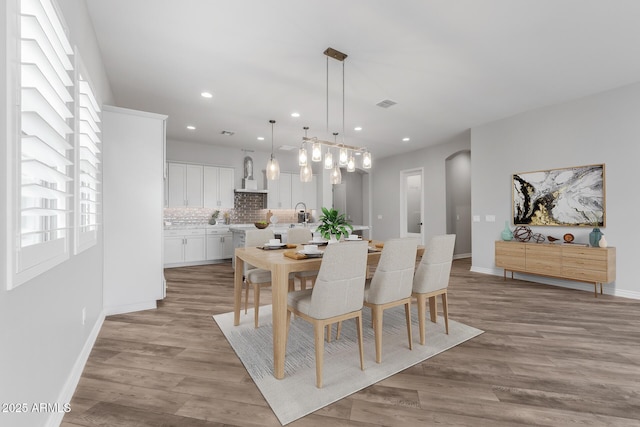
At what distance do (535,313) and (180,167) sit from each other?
6.55 m

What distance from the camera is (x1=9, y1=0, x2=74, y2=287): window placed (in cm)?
117

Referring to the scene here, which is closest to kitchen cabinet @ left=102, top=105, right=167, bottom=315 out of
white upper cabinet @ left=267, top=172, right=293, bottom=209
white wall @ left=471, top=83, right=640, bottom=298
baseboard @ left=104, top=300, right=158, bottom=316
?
baseboard @ left=104, top=300, right=158, bottom=316

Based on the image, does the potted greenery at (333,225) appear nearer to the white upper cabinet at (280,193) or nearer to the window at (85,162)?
the window at (85,162)

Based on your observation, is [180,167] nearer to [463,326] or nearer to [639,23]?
[463,326]

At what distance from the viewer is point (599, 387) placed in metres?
1.90

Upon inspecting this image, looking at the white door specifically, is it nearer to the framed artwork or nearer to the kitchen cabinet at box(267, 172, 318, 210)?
the kitchen cabinet at box(267, 172, 318, 210)

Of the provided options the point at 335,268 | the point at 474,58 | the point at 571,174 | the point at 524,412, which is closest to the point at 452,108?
the point at 474,58

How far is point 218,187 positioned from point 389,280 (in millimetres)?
5399

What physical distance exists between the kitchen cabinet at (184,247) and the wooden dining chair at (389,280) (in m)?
4.81

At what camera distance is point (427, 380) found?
1.98 meters

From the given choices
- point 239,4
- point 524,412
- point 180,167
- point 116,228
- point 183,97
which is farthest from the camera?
point 180,167

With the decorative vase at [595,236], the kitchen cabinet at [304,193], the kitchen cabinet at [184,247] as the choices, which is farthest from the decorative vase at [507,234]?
the kitchen cabinet at [184,247]

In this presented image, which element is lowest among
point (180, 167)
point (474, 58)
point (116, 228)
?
point (116, 228)

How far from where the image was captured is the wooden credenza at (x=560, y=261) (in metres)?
3.83
